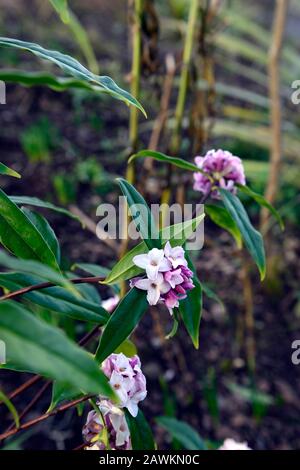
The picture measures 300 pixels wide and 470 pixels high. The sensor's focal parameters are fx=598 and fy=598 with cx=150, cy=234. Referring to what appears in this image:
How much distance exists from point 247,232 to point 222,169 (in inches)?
5.0

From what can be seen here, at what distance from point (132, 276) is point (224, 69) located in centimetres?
374

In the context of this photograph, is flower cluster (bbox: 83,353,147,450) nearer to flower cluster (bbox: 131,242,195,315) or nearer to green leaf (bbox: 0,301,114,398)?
flower cluster (bbox: 131,242,195,315)

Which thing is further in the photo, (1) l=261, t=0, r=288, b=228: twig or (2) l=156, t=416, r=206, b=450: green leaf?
(1) l=261, t=0, r=288, b=228: twig

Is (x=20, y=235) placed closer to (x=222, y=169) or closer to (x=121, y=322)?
(x=121, y=322)

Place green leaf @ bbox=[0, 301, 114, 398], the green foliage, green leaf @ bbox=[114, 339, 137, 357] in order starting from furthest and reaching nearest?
the green foliage, green leaf @ bbox=[114, 339, 137, 357], green leaf @ bbox=[0, 301, 114, 398]

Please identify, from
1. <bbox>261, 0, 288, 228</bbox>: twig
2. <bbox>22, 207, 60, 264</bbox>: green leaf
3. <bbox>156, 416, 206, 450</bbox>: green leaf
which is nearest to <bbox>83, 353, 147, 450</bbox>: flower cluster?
<bbox>22, 207, 60, 264</bbox>: green leaf

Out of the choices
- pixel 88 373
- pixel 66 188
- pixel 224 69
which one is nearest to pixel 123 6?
pixel 224 69

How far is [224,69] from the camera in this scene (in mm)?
4273

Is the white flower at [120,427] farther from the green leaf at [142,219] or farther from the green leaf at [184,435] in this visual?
the green leaf at [184,435]

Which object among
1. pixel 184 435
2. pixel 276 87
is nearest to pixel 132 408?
pixel 184 435

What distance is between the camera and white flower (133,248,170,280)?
726 millimetres

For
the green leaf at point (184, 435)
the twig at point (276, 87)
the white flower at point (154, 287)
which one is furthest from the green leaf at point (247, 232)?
the twig at point (276, 87)

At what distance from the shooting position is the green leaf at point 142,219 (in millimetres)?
771

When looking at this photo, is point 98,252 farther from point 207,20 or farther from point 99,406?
point 99,406
